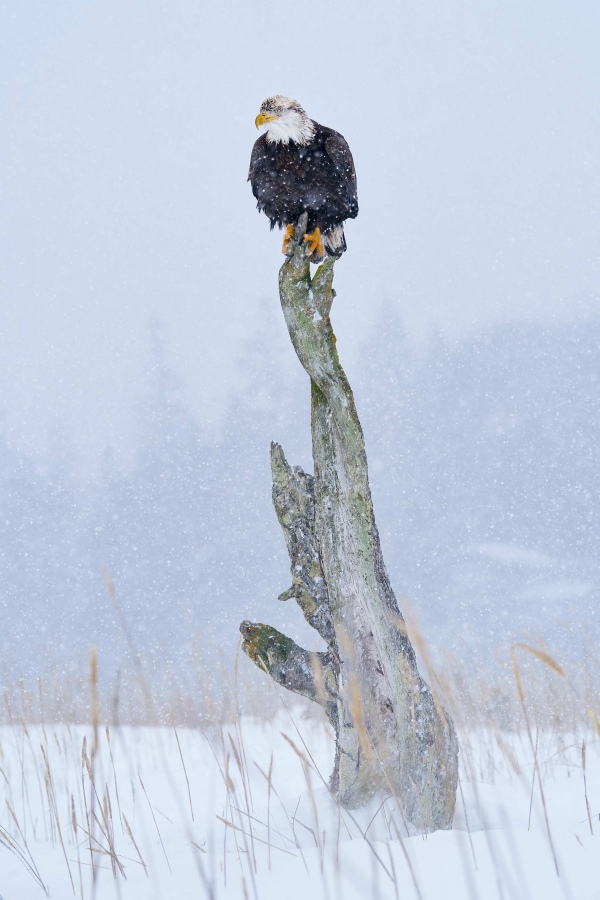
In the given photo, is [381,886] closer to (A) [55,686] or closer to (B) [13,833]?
(B) [13,833]

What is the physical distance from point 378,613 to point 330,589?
11.6 inches

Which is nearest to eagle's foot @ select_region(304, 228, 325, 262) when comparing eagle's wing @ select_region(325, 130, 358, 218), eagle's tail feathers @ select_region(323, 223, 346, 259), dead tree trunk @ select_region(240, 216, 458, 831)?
eagle's tail feathers @ select_region(323, 223, 346, 259)

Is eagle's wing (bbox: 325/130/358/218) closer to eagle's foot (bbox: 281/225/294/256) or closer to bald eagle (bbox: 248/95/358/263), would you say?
bald eagle (bbox: 248/95/358/263)

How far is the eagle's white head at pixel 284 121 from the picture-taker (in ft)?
15.1

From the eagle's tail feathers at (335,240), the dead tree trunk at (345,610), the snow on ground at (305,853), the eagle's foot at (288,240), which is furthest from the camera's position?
the eagle's tail feathers at (335,240)

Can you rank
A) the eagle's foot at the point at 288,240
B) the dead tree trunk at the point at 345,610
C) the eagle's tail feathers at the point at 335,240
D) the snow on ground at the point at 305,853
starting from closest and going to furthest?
the snow on ground at the point at 305,853
the dead tree trunk at the point at 345,610
the eagle's foot at the point at 288,240
the eagle's tail feathers at the point at 335,240

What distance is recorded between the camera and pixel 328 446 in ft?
12.3

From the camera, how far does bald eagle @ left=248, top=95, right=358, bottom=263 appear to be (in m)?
4.54

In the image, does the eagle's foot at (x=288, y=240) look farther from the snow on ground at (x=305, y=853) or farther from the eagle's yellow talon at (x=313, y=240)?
the snow on ground at (x=305, y=853)

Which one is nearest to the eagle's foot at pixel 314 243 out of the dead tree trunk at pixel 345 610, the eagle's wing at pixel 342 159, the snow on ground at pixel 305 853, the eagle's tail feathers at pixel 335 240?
the eagle's tail feathers at pixel 335 240

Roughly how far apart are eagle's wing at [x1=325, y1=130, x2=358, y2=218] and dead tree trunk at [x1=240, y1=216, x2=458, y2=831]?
961mm

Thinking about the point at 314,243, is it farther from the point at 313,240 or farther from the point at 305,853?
the point at 305,853

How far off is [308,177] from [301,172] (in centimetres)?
6

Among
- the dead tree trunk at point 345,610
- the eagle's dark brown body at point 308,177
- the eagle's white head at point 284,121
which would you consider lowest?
the dead tree trunk at point 345,610
